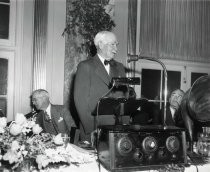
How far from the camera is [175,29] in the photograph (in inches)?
223

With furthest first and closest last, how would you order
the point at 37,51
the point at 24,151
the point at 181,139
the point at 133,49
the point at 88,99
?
the point at 133,49
the point at 37,51
the point at 88,99
the point at 181,139
the point at 24,151

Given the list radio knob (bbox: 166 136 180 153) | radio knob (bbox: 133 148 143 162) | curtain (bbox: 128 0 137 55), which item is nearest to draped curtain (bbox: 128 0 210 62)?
curtain (bbox: 128 0 137 55)

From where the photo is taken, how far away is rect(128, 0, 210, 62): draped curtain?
5.43 metres

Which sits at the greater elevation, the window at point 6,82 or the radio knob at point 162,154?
the window at point 6,82

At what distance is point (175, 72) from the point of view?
5797 mm

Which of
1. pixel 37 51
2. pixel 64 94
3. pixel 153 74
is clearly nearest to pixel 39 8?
pixel 37 51

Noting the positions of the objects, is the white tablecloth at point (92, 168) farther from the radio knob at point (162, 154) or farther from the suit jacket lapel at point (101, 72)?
the suit jacket lapel at point (101, 72)

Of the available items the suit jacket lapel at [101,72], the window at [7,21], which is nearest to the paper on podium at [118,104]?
the suit jacket lapel at [101,72]

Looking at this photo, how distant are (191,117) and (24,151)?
1.30 meters

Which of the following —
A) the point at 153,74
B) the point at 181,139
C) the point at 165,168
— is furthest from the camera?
the point at 153,74

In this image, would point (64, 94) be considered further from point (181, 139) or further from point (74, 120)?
point (181, 139)

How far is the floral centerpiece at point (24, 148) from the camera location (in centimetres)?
152

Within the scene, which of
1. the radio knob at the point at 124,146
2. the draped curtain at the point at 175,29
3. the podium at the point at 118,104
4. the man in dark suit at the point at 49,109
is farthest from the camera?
the draped curtain at the point at 175,29

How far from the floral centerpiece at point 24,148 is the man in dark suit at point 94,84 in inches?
31.2
